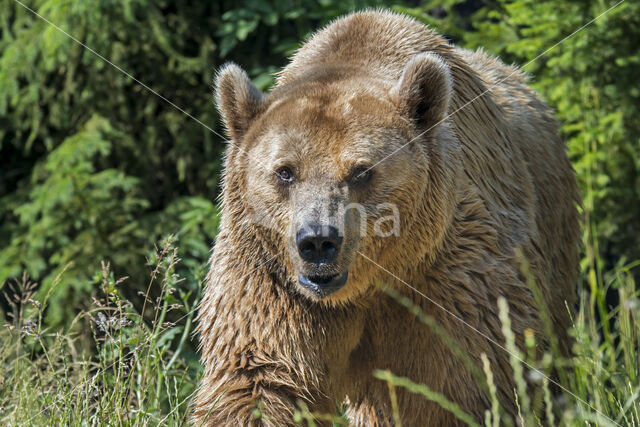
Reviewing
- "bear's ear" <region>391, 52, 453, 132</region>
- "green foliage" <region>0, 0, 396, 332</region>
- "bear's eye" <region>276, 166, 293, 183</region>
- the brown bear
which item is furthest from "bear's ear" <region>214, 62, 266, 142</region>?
"green foliage" <region>0, 0, 396, 332</region>

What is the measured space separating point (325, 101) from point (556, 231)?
1.88 metres

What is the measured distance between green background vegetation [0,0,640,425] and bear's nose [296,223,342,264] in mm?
2757

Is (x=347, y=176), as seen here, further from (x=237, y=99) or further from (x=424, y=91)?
(x=237, y=99)

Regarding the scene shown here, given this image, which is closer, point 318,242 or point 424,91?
point 318,242

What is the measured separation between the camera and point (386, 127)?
376cm

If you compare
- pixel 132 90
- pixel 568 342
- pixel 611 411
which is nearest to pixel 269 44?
pixel 132 90

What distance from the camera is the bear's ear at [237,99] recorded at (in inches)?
158

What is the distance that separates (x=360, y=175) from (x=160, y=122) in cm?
529

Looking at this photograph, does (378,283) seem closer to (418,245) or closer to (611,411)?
(418,245)

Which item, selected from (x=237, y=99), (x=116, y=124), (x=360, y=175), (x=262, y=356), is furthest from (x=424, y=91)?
(x=116, y=124)

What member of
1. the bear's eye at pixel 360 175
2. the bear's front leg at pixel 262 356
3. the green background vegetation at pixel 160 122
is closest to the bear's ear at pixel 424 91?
the bear's eye at pixel 360 175

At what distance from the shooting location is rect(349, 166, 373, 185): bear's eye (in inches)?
143

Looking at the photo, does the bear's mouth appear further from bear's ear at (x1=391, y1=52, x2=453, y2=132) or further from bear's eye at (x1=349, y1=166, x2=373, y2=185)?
bear's ear at (x1=391, y1=52, x2=453, y2=132)

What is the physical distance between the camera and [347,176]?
3.62 metres
